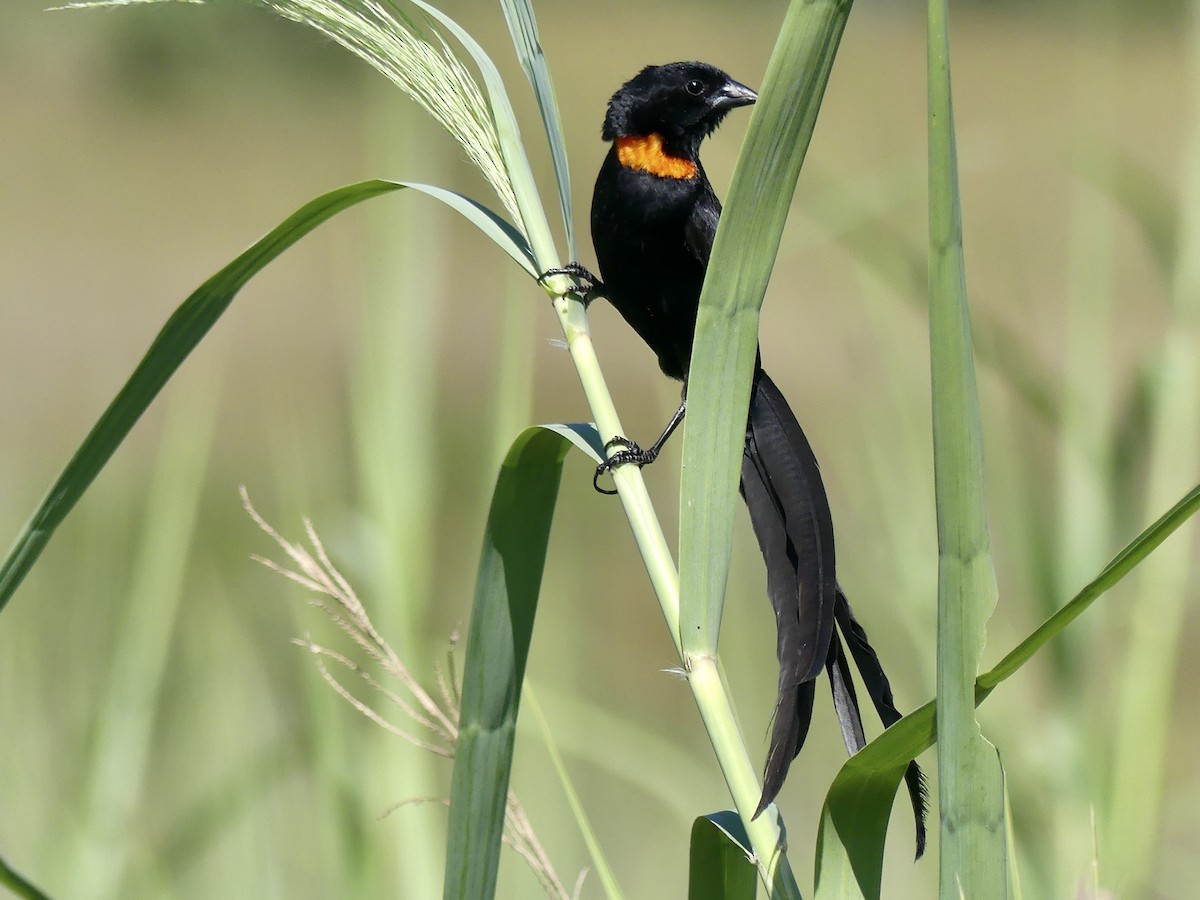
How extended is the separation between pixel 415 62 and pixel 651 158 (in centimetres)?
79

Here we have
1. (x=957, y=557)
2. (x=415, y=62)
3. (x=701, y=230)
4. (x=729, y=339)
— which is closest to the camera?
(x=957, y=557)

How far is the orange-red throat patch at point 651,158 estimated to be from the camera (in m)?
1.33

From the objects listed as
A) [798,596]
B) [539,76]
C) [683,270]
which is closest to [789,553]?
[798,596]

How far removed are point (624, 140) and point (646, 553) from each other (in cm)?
93

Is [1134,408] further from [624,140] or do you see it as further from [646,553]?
[624,140]

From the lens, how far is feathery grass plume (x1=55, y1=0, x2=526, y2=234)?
1.93ft

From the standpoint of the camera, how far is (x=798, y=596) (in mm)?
586

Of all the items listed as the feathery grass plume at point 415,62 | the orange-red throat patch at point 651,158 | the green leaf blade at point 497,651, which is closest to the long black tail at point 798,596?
the green leaf blade at point 497,651

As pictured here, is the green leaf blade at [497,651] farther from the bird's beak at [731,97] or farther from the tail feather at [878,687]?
the bird's beak at [731,97]

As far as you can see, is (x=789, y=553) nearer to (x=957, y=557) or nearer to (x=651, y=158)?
(x=957, y=557)

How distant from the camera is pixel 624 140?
138 centimetres

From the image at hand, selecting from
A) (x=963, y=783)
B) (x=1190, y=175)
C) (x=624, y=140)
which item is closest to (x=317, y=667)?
(x=963, y=783)

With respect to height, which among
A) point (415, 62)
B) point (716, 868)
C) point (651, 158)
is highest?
point (651, 158)

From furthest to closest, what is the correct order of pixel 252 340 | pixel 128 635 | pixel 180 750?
A: pixel 252 340 < pixel 180 750 < pixel 128 635
